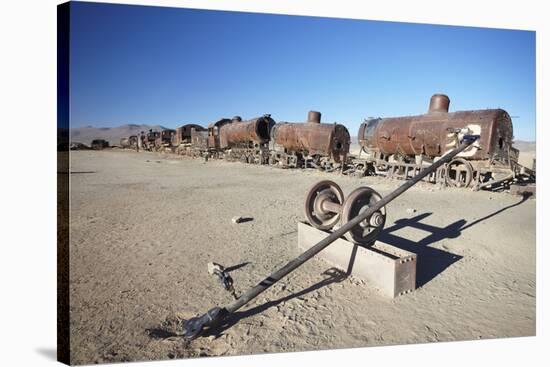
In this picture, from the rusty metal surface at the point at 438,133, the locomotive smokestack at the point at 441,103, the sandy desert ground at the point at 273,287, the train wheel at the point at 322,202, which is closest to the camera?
the sandy desert ground at the point at 273,287

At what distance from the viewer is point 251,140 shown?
21.4 meters

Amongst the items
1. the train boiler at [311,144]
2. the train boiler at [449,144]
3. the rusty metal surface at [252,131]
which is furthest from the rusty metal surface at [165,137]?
the train boiler at [449,144]

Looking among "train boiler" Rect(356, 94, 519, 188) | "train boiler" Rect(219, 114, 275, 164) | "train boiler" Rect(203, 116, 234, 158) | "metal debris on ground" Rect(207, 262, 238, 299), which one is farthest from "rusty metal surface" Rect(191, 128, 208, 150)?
"metal debris on ground" Rect(207, 262, 238, 299)

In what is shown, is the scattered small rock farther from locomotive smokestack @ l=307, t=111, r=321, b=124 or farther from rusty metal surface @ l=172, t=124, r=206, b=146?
rusty metal surface @ l=172, t=124, r=206, b=146

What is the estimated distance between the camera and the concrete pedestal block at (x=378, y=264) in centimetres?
390

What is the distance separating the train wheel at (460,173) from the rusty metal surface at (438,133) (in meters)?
0.34

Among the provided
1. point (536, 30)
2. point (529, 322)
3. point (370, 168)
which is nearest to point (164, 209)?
point (529, 322)

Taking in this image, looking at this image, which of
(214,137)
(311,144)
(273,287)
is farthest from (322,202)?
(214,137)

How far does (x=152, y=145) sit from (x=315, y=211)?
3636 centimetres

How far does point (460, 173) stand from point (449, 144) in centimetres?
106

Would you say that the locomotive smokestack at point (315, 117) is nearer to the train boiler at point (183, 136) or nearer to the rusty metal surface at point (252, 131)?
the rusty metal surface at point (252, 131)

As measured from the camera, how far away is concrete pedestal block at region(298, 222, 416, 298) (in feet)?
12.8

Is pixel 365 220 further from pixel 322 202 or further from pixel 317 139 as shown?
pixel 317 139
